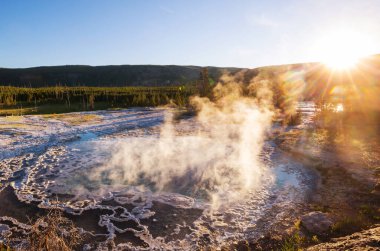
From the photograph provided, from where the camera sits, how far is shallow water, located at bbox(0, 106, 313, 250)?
336 inches

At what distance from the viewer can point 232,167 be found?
14.5 metres

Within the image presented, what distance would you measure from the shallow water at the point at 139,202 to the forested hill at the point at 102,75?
388 ft

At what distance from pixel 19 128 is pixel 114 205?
1889 centimetres

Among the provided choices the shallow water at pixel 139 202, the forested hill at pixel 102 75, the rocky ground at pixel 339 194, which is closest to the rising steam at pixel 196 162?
the shallow water at pixel 139 202

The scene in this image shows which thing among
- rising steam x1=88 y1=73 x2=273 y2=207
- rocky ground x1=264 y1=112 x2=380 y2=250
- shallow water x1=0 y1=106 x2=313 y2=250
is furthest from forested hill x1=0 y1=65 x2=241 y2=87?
shallow water x1=0 y1=106 x2=313 y2=250

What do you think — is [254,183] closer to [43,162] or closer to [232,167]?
[232,167]

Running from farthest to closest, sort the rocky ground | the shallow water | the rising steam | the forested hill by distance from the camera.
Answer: the forested hill, the rising steam, the shallow water, the rocky ground

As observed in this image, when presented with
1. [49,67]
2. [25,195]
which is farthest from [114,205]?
[49,67]

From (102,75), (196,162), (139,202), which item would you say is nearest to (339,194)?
(196,162)

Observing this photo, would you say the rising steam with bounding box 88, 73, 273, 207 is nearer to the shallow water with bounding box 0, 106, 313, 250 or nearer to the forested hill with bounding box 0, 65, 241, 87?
the shallow water with bounding box 0, 106, 313, 250

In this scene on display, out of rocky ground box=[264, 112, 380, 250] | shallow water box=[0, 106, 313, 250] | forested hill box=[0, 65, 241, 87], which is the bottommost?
shallow water box=[0, 106, 313, 250]

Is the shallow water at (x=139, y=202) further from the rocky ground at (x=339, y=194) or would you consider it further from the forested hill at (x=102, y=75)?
the forested hill at (x=102, y=75)

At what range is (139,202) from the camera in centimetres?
1062

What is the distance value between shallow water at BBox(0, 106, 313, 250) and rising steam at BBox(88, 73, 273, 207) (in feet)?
0.97
